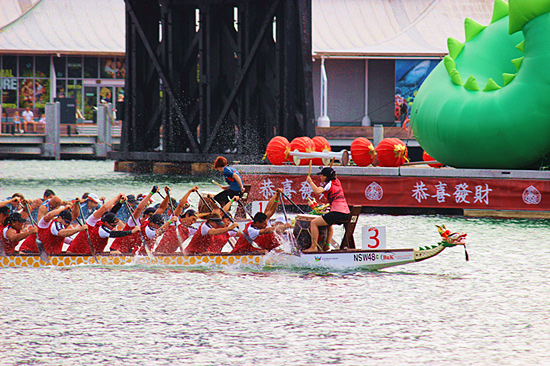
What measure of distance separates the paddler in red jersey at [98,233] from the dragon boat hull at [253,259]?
0.80 ft

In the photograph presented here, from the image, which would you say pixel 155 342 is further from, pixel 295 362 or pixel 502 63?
pixel 502 63

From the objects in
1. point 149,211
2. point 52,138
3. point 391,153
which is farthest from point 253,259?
point 52,138

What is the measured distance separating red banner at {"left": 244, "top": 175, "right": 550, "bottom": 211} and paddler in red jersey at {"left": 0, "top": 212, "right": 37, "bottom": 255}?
775cm

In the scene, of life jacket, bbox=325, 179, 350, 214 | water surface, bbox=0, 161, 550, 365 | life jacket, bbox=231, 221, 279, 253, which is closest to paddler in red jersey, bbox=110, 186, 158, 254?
water surface, bbox=0, 161, 550, 365

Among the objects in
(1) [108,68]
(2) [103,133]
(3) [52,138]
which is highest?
(1) [108,68]

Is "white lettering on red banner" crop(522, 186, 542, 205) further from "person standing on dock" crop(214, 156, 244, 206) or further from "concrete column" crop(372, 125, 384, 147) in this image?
"concrete column" crop(372, 125, 384, 147)

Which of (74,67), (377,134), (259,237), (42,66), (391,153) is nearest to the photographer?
(259,237)

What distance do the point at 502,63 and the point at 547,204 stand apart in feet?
11.9

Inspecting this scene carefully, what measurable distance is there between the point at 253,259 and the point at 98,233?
238 centimetres

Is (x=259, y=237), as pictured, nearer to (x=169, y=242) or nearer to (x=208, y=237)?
(x=208, y=237)

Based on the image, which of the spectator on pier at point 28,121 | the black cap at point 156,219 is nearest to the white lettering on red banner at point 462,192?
the black cap at point 156,219

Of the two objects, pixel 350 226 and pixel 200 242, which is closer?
pixel 350 226

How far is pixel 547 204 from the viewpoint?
1762cm

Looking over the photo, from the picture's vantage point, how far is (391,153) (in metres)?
18.9
